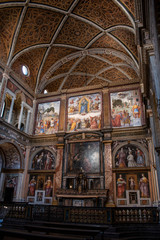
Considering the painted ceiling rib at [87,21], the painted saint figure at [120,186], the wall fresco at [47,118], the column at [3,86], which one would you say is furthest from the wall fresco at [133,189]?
the painted ceiling rib at [87,21]

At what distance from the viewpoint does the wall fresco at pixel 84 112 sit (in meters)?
18.4

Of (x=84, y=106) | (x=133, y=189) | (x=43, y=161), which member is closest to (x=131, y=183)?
(x=133, y=189)

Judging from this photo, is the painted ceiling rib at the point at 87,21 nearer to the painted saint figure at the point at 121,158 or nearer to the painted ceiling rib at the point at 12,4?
the painted ceiling rib at the point at 12,4

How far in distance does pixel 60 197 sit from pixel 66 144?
4.51 metres

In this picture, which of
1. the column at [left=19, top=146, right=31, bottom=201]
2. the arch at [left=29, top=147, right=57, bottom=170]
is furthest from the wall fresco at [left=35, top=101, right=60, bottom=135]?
the column at [left=19, top=146, right=31, bottom=201]

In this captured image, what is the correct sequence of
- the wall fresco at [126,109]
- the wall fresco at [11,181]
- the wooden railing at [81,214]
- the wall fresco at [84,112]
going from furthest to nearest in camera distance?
1. the wall fresco at [84,112]
2. the wall fresco at [11,181]
3. the wall fresco at [126,109]
4. the wooden railing at [81,214]

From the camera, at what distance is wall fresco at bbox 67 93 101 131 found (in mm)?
18391

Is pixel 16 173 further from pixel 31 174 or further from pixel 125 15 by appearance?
pixel 125 15

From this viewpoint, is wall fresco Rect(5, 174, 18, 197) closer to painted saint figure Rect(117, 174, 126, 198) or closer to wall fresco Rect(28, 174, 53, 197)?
wall fresco Rect(28, 174, 53, 197)

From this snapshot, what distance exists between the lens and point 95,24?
18.0 m

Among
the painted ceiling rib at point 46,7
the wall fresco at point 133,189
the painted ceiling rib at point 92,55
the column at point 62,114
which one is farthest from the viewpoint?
the painted ceiling rib at point 92,55

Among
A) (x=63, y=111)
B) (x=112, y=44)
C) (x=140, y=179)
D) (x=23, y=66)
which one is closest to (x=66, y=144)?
(x=63, y=111)

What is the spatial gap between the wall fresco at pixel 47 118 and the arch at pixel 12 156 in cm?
270

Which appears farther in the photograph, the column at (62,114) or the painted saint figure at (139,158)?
the column at (62,114)
